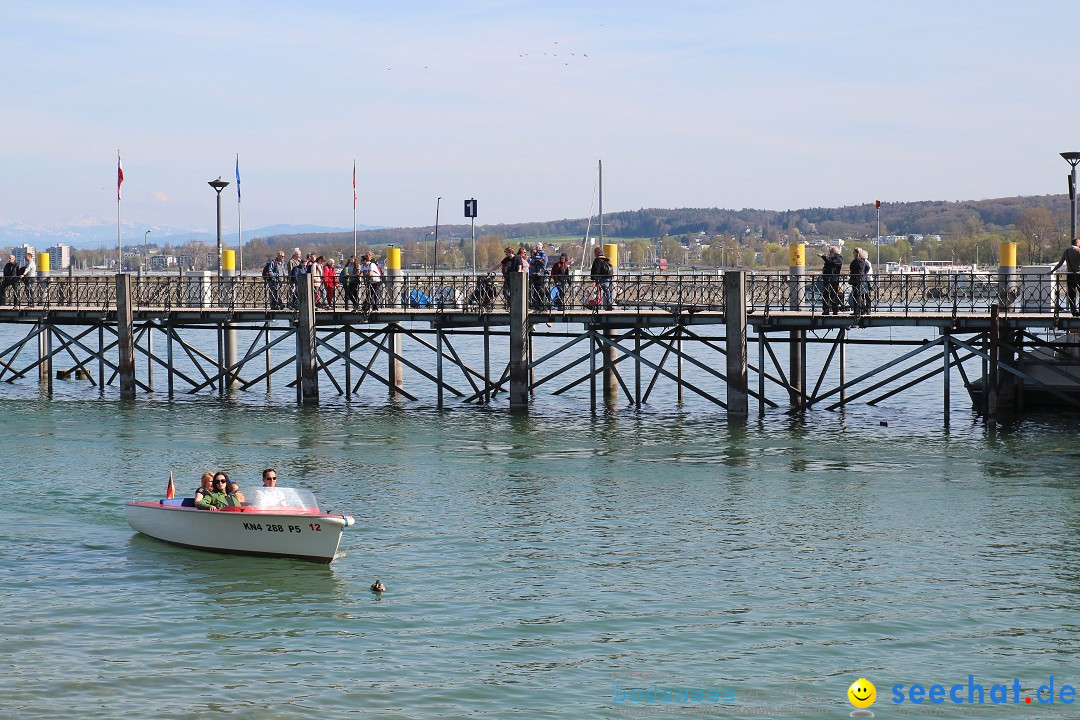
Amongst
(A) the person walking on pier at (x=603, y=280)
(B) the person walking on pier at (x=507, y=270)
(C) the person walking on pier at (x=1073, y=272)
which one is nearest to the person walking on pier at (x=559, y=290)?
(A) the person walking on pier at (x=603, y=280)

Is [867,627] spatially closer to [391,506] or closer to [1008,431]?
[391,506]

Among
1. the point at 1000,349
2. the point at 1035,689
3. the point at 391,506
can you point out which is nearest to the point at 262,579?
the point at 391,506

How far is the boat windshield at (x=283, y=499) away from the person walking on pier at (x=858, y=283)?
58.1 ft

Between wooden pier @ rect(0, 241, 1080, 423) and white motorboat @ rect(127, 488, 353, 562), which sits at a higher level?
wooden pier @ rect(0, 241, 1080, 423)

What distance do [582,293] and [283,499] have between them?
1745cm

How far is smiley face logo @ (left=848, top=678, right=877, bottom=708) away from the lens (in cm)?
1527

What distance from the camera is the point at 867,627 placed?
58.9 feet

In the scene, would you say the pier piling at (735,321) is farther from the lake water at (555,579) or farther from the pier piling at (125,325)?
the pier piling at (125,325)

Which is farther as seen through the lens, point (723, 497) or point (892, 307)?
point (892, 307)

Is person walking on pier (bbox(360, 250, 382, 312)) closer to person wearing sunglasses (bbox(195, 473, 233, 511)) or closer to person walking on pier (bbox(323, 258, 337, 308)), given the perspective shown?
person walking on pier (bbox(323, 258, 337, 308))

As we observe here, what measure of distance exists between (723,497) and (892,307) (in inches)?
449

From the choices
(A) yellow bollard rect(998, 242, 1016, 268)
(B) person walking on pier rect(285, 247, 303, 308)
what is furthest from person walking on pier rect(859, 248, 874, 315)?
(B) person walking on pier rect(285, 247, 303, 308)

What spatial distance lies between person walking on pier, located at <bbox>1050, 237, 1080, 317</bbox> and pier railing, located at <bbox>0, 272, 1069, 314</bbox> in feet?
0.93

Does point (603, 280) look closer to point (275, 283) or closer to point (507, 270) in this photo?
point (507, 270)
